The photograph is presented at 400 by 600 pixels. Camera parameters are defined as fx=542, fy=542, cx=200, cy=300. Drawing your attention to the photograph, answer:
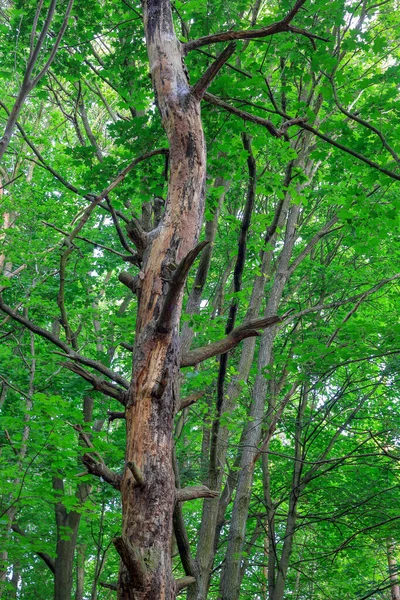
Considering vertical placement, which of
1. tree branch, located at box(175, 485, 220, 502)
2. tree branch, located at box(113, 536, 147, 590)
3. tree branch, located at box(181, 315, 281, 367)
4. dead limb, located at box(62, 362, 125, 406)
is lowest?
tree branch, located at box(113, 536, 147, 590)

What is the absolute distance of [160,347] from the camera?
8.75 ft

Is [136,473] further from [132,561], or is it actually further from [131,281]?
[131,281]

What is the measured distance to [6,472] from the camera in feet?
21.0

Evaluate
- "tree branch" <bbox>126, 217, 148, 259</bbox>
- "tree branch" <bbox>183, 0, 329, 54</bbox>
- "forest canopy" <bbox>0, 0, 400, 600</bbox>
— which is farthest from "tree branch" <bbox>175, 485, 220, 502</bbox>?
"tree branch" <bbox>183, 0, 329, 54</bbox>

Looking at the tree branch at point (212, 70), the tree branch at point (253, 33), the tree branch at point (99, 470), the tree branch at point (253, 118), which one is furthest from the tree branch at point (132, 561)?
the tree branch at point (253, 33)

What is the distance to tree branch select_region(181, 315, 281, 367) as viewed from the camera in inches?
109

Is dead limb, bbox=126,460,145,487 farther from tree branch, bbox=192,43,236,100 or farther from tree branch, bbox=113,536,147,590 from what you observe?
tree branch, bbox=192,43,236,100

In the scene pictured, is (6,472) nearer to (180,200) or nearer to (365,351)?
(365,351)

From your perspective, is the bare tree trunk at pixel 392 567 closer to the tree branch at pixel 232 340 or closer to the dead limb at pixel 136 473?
the tree branch at pixel 232 340

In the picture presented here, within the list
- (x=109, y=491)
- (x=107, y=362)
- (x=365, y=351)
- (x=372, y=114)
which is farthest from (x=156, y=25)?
(x=107, y=362)

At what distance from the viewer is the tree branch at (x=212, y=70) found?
2912mm

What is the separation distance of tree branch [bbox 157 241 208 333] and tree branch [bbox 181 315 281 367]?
0.34m

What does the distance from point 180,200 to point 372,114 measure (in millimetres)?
2550

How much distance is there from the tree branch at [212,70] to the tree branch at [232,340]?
1401 mm
